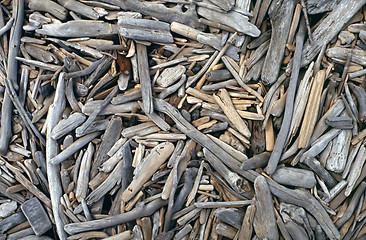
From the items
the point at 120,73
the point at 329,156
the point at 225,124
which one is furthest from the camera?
the point at 120,73

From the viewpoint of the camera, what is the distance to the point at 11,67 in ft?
11.3

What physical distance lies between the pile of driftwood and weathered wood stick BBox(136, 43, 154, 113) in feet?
0.03

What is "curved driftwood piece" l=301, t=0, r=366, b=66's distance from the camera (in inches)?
114

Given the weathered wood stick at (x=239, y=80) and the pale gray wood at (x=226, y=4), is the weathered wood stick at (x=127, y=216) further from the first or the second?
the pale gray wood at (x=226, y=4)

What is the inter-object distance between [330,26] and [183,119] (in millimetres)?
1616

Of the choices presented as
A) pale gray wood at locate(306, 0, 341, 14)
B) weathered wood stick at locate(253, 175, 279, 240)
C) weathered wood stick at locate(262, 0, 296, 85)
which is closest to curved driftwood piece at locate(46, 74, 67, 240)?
weathered wood stick at locate(253, 175, 279, 240)

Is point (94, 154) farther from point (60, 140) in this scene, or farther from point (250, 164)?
point (250, 164)

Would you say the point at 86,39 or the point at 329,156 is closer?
the point at 329,156

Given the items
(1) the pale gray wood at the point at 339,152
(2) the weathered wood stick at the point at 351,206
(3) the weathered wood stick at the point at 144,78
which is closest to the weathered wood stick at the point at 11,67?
(3) the weathered wood stick at the point at 144,78

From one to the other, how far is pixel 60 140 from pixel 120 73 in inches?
37.1

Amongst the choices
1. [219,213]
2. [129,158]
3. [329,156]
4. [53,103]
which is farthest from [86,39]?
[329,156]

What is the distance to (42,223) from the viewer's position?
10.7 feet

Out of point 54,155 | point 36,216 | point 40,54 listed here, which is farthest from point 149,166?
point 40,54

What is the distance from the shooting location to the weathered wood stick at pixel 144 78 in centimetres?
314
